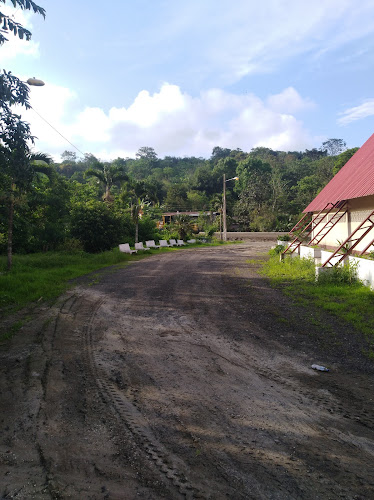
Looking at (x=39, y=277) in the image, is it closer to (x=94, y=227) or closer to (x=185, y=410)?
(x=185, y=410)

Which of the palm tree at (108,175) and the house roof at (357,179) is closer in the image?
the house roof at (357,179)

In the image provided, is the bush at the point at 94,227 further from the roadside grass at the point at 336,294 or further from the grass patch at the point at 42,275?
the roadside grass at the point at 336,294

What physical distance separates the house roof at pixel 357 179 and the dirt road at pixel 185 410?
719 cm

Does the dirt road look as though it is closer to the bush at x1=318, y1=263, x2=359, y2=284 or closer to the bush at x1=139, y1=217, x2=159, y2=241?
the bush at x1=318, y1=263, x2=359, y2=284

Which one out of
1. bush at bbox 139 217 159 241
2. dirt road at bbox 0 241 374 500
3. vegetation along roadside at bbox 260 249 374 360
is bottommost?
dirt road at bbox 0 241 374 500

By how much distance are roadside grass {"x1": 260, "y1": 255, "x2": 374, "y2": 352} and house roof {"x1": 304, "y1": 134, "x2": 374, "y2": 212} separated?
3.23 metres

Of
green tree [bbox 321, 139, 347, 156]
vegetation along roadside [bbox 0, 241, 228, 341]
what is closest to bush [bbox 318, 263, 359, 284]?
vegetation along roadside [bbox 0, 241, 228, 341]

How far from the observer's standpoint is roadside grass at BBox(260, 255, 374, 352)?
6.65m

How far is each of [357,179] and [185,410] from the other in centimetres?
1318

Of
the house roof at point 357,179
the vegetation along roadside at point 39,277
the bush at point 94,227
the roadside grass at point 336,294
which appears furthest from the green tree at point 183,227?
the roadside grass at point 336,294

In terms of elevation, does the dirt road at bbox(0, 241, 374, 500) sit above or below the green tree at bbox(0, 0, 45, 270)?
below

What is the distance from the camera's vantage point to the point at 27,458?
275 cm

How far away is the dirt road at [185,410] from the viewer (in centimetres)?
Answer: 252

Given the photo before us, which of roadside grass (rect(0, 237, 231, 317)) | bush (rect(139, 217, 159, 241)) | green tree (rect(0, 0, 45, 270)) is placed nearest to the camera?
green tree (rect(0, 0, 45, 270))
